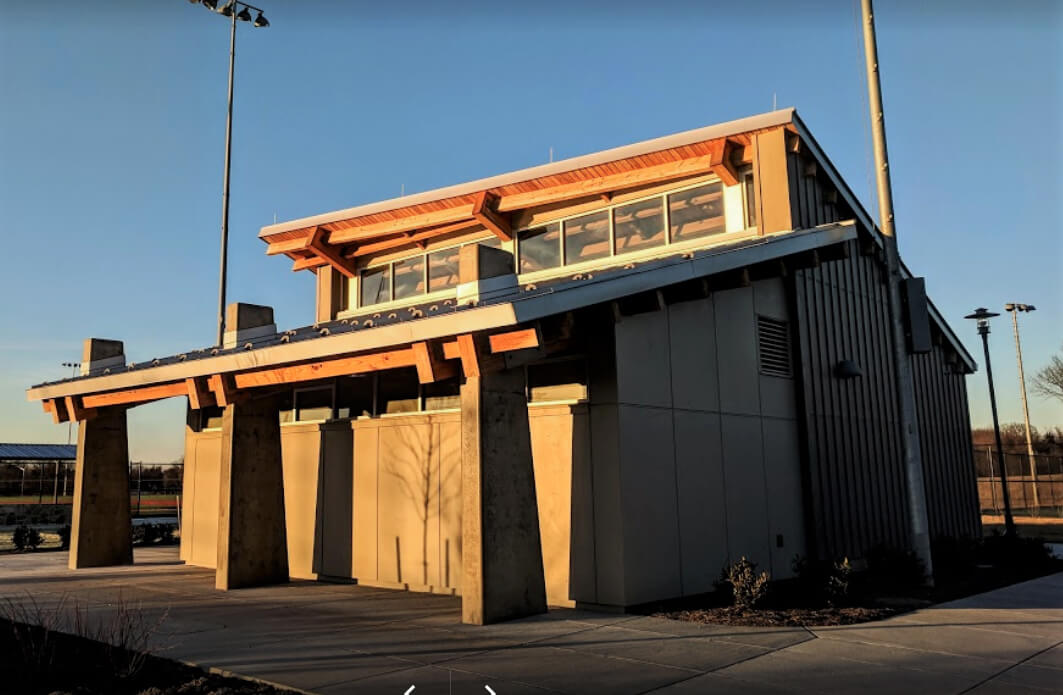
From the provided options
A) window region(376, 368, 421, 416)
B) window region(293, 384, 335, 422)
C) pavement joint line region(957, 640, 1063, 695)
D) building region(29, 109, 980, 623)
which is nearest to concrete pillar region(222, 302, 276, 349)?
building region(29, 109, 980, 623)

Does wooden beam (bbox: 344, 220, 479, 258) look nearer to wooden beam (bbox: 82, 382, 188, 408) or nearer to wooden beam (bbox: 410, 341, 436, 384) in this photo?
wooden beam (bbox: 82, 382, 188, 408)

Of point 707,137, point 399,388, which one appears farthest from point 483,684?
point 707,137

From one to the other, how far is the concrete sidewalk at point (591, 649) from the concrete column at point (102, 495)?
4.50 metres

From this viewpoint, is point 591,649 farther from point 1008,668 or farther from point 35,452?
point 35,452

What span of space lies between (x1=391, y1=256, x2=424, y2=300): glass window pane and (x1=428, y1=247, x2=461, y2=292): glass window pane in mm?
285

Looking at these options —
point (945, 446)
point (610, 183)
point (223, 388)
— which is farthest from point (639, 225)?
point (945, 446)

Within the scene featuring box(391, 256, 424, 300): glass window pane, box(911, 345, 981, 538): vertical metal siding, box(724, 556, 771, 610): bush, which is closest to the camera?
box(724, 556, 771, 610): bush

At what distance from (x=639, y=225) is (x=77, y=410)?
11.7 meters

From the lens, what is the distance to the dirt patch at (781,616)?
32.0 feet

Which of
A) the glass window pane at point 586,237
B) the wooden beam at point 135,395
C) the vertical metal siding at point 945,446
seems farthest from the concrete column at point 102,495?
the vertical metal siding at point 945,446

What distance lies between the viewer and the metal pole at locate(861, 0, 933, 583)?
40.5ft

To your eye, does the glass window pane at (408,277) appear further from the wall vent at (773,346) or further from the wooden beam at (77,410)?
the wall vent at (773,346)

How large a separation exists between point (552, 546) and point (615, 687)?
4.38m

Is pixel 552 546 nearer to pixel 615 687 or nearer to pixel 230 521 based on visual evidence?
pixel 615 687
